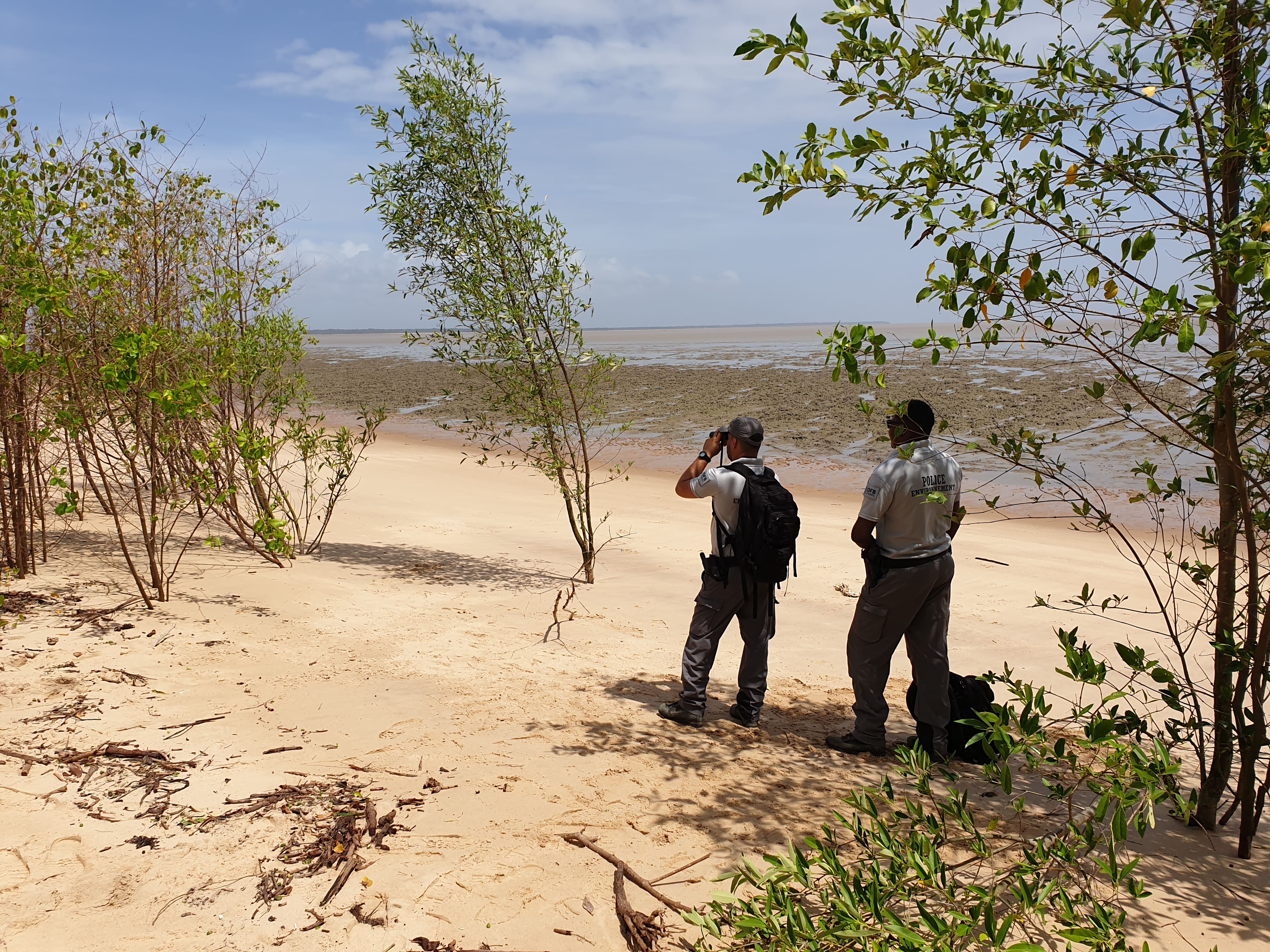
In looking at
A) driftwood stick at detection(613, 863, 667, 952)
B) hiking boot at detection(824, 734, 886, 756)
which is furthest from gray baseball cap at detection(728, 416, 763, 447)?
driftwood stick at detection(613, 863, 667, 952)

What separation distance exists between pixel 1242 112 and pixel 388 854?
14.1 ft

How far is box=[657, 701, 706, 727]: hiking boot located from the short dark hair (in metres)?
2.03

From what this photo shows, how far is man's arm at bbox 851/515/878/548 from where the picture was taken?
182 inches

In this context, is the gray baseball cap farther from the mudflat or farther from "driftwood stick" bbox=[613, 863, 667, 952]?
the mudflat

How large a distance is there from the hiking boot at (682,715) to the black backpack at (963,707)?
118cm

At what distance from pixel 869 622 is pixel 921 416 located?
1.13m

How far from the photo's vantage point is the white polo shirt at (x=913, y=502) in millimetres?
4539

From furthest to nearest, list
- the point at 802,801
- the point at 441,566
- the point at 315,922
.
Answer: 1. the point at 441,566
2. the point at 802,801
3. the point at 315,922

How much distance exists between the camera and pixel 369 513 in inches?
476

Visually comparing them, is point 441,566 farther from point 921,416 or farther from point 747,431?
point 921,416

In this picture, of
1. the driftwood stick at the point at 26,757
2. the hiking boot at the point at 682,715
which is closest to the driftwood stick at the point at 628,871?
the hiking boot at the point at 682,715

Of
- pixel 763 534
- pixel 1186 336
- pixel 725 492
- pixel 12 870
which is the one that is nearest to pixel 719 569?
pixel 763 534

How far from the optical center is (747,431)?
5094 millimetres

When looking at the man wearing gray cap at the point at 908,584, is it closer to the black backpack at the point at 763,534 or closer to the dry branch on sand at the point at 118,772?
the black backpack at the point at 763,534
